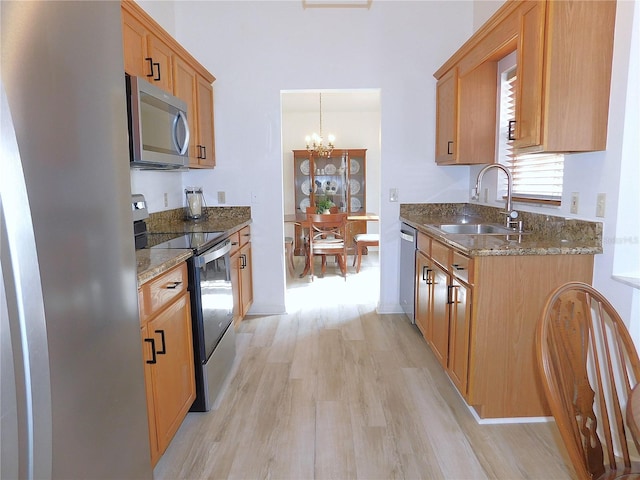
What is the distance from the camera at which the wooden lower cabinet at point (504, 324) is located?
193 cm

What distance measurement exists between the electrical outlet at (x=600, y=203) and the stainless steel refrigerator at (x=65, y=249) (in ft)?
6.44

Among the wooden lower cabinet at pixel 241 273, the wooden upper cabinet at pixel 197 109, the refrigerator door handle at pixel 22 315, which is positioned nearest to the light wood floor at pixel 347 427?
the wooden lower cabinet at pixel 241 273

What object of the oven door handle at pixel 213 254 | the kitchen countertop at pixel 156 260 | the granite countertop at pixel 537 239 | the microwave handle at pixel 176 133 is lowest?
the oven door handle at pixel 213 254

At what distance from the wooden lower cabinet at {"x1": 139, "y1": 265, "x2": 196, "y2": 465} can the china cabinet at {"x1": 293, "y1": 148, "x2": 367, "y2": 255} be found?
16.6 ft

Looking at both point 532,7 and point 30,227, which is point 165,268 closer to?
point 30,227

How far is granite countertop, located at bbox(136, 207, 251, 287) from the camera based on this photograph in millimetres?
1622

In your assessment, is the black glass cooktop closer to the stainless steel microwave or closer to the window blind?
the stainless steel microwave

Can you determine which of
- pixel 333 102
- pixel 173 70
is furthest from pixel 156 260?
pixel 333 102

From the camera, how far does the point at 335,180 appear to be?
22.9 ft

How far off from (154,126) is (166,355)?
1.17 meters

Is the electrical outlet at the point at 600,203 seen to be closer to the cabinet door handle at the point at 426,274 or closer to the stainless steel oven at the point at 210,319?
the cabinet door handle at the point at 426,274

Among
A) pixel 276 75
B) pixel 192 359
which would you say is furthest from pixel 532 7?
pixel 192 359

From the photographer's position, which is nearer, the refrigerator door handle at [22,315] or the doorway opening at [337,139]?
the refrigerator door handle at [22,315]

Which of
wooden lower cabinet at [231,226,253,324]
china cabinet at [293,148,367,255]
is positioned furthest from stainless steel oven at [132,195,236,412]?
china cabinet at [293,148,367,255]
